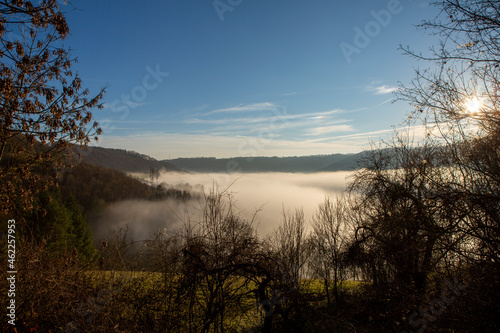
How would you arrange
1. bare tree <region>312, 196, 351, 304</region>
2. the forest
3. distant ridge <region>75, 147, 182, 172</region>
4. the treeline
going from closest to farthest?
the forest < bare tree <region>312, 196, 351, 304</region> < the treeline < distant ridge <region>75, 147, 182, 172</region>

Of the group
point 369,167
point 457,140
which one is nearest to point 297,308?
point 457,140

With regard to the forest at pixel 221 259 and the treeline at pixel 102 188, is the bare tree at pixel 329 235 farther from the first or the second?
the treeline at pixel 102 188

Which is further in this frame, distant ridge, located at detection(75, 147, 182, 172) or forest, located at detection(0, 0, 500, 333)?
distant ridge, located at detection(75, 147, 182, 172)

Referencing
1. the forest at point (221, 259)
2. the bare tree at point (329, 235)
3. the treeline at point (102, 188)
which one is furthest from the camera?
the treeline at point (102, 188)

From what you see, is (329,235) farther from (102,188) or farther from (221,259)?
(102,188)

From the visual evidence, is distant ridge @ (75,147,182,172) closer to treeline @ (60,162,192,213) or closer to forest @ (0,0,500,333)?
treeline @ (60,162,192,213)

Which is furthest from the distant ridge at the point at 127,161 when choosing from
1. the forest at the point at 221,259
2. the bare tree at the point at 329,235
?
the forest at the point at 221,259

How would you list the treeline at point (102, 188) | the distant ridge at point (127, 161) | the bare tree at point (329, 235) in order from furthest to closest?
the distant ridge at point (127, 161), the treeline at point (102, 188), the bare tree at point (329, 235)

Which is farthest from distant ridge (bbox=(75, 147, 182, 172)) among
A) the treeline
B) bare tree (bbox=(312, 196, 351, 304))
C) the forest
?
the forest

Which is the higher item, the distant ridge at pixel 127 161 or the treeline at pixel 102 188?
the distant ridge at pixel 127 161

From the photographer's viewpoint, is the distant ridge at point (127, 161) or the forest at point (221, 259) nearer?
the forest at point (221, 259)

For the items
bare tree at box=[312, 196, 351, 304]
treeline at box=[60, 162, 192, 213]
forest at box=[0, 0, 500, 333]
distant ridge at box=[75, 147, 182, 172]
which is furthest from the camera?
distant ridge at box=[75, 147, 182, 172]

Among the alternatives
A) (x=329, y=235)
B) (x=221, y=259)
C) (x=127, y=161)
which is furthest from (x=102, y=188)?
(x=221, y=259)

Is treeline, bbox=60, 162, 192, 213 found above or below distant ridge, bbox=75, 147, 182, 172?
below
